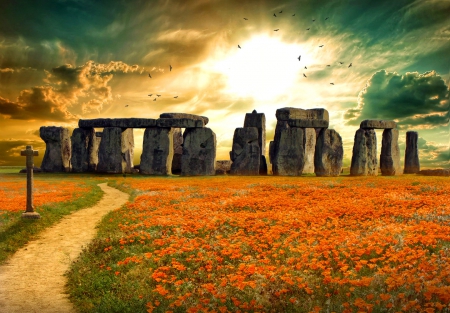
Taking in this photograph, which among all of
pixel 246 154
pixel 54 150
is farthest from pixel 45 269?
pixel 54 150

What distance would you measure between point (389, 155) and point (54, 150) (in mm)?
39769

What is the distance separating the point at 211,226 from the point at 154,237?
196 cm

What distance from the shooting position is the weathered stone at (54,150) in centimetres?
4809

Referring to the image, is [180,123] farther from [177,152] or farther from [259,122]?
[259,122]

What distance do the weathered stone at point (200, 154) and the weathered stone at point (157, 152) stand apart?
1905 mm

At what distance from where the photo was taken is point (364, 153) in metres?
44.1

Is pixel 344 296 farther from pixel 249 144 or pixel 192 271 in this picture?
pixel 249 144

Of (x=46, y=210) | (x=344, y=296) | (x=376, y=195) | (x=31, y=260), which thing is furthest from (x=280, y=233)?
(x=46, y=210)

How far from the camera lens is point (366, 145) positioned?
145ft

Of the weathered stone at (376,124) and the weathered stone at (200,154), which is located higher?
the weathered stone at (376,124)

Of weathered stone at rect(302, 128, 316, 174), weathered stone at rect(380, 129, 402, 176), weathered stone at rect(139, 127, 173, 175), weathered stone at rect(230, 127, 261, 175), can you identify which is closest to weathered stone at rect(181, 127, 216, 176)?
weathered stone at rect(139, 127, 173, 175)

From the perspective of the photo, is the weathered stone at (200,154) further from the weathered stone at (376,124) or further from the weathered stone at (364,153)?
the weathered stone at (376,124)

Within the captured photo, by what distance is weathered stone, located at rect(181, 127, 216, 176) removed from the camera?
4403 centimetres

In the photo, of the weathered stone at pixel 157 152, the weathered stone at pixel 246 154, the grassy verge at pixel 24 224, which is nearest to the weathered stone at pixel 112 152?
the weathered stone at pixel 157 152
